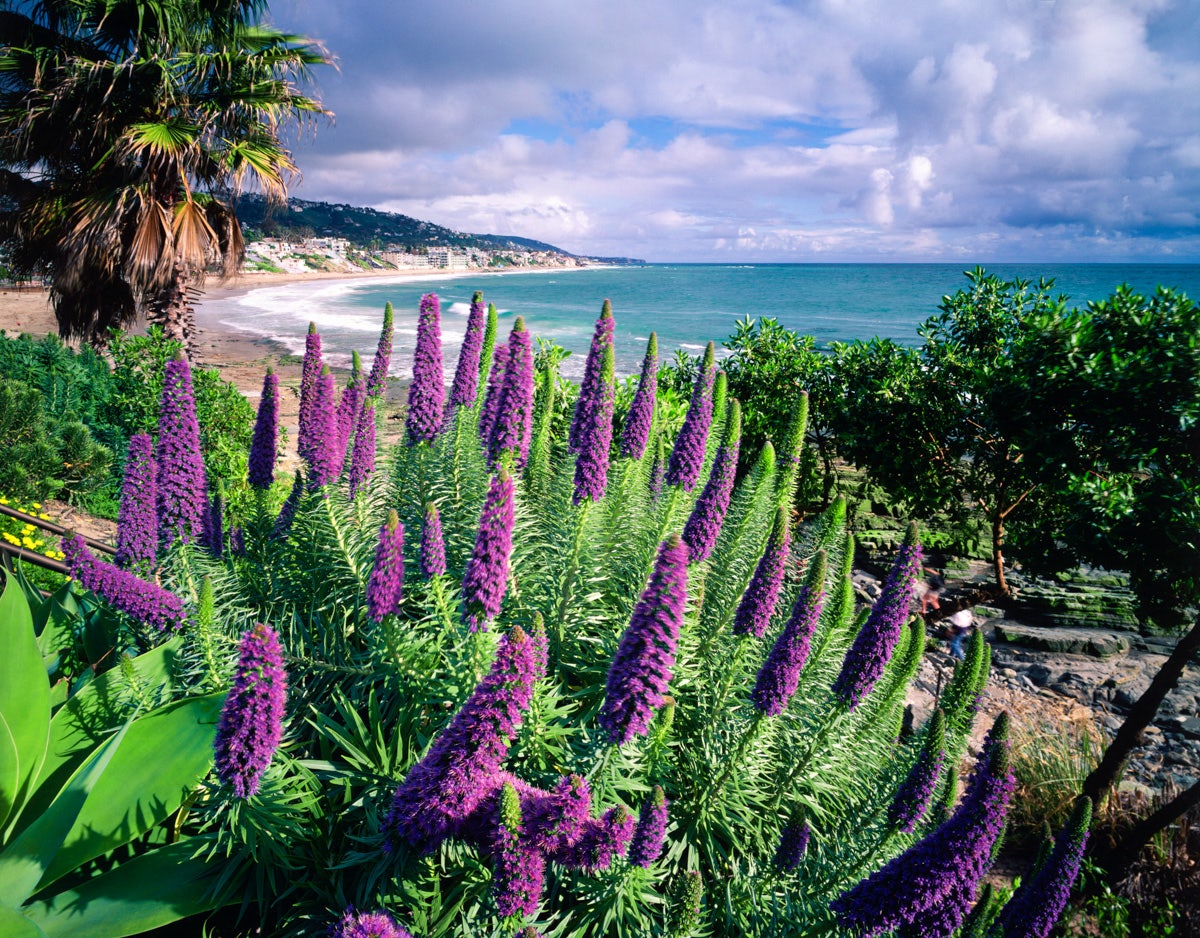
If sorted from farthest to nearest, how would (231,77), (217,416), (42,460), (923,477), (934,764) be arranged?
(231,77)
(217,416)
(923,477)
(42,460)
(934,764)

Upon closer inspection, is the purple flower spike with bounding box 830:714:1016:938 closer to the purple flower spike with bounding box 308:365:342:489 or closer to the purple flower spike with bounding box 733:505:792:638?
the purple flower spike with bounding box 733:505:792:638

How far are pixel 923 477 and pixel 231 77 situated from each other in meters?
13.1

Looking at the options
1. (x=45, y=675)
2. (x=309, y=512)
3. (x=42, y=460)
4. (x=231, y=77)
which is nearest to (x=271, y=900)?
(x=45, y=675)

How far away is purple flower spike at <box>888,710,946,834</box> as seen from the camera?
7.10 feet

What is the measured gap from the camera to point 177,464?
120 inches

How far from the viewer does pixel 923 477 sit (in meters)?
7.88

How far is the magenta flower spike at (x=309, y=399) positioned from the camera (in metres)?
3.58

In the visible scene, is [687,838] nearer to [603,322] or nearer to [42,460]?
[603,322]

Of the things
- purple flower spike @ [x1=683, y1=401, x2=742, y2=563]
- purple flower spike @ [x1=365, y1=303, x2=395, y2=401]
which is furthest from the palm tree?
purple flower spike @ [x1=683, y1=401, x2=742, y2=563]

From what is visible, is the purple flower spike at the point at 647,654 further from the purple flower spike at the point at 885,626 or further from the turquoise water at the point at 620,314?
the turquoise water at the point at 620,314

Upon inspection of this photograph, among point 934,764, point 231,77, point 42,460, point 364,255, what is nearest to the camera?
point 934,764

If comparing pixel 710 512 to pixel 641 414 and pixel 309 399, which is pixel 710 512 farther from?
pixel 309 399

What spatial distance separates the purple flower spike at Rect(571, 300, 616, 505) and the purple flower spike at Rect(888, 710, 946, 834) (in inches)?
69.6

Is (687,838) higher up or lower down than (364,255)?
lower down
